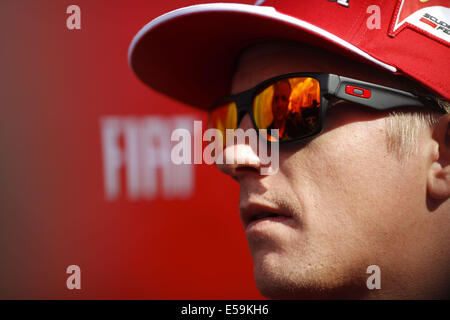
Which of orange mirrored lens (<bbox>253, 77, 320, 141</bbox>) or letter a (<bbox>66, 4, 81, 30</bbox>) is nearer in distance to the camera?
orange mirrored lens (<bbox>253, 77, 320, 141</bbox>)

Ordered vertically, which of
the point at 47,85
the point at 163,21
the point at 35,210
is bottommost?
the point at 35,210

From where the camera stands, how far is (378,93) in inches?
40.7

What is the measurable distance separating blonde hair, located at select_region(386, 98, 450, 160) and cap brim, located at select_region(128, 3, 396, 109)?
0.46 ft

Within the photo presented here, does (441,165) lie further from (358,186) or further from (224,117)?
(224,117)

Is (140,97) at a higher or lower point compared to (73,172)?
higher

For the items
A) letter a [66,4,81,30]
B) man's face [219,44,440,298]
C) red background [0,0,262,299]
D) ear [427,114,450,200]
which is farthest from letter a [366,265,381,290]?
letter a [66,4,81,30]

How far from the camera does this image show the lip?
1.12 meters

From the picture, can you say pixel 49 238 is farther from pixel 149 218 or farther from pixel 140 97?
pixel 140 97

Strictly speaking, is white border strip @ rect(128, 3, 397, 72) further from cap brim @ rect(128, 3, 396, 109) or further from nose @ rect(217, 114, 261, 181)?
nose @ rect(217, 114, 261, 181)

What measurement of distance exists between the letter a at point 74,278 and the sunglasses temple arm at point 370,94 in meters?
1.87

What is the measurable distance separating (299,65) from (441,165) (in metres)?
0.50

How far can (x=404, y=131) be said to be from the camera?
3.43 feet
